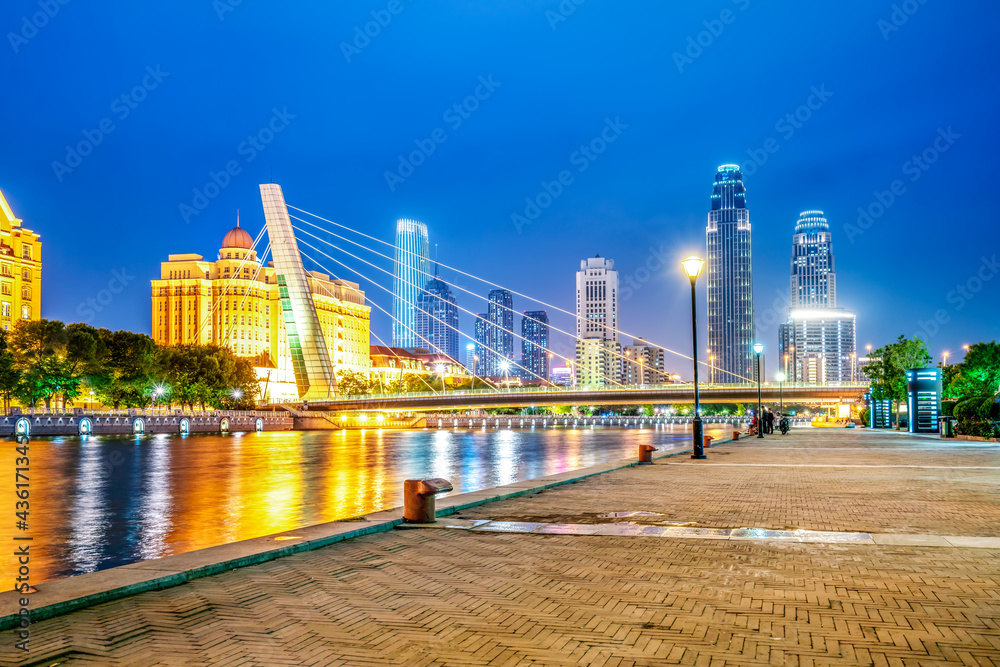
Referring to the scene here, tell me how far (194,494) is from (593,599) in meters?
17.2

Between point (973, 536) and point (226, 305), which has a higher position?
Answer: point (226, 305)

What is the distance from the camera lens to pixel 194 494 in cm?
2111

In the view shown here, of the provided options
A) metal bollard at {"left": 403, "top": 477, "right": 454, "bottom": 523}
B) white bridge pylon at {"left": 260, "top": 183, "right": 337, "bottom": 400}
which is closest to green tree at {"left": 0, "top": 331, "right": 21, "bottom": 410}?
white bridge pylon at {"left": 260, "top": 183, "right": 337, "bottom": 400}

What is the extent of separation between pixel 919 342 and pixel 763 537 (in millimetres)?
70017

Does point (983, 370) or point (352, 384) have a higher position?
point (983, 370)

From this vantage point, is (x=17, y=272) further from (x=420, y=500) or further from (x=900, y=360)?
(x=420, y=500)

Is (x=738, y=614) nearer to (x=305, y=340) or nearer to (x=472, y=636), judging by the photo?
(x=472, y=636)

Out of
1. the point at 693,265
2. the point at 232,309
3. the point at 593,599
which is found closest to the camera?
the point at 593,599

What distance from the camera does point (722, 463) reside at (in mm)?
22859

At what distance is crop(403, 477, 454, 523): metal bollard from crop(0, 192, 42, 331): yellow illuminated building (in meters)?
125

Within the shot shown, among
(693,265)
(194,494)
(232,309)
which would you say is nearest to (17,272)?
(232,309)

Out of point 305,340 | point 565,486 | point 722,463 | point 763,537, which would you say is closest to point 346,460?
point 722,463

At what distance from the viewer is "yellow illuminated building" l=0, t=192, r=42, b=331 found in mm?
117375

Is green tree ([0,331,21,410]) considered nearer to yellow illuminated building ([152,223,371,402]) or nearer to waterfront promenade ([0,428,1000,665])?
waterfront promenade ([0,428,1000,665])
